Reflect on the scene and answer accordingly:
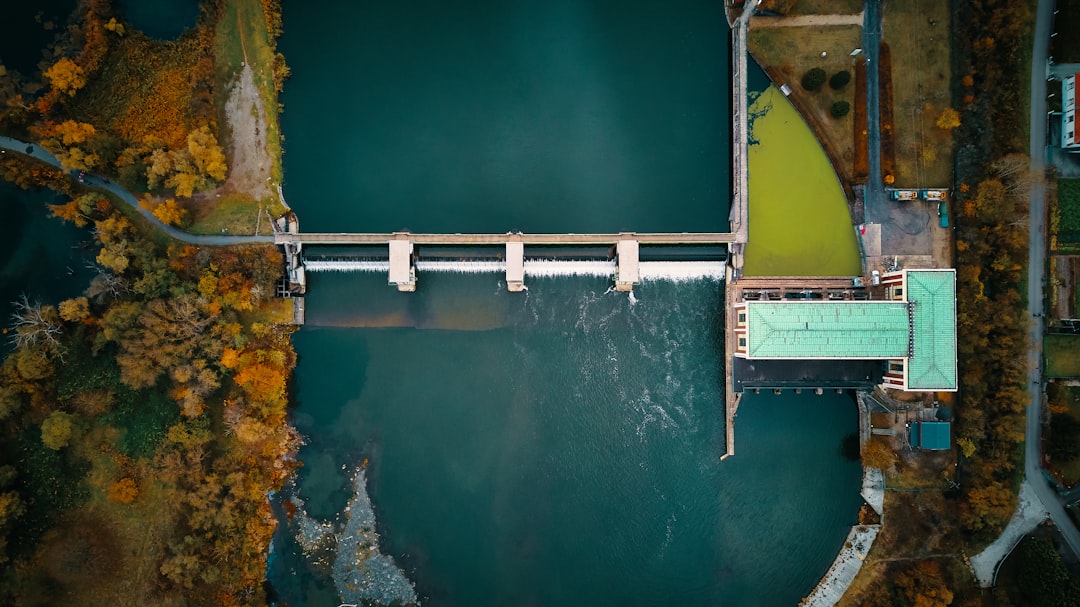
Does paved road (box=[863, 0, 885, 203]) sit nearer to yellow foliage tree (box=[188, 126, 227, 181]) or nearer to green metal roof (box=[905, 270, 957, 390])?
green metal roof (box=[905, 270, 957, 390])

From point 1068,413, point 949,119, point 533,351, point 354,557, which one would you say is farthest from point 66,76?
point 1068,413

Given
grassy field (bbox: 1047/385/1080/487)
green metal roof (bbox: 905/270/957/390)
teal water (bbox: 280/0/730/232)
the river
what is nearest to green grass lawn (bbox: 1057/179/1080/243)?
green metal roof (bbox: 905/270/957/390)

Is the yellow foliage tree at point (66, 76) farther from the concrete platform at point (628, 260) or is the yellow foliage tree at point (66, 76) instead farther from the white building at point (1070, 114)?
the white building at point (1070, 114)

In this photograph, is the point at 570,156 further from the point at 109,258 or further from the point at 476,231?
the point at 109,258

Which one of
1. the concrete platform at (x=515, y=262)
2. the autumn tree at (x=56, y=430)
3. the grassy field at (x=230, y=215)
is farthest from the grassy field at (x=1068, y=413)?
the autumn tree at (x=56, y=430)

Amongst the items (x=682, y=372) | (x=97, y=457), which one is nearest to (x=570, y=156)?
(x=682, y=372)
